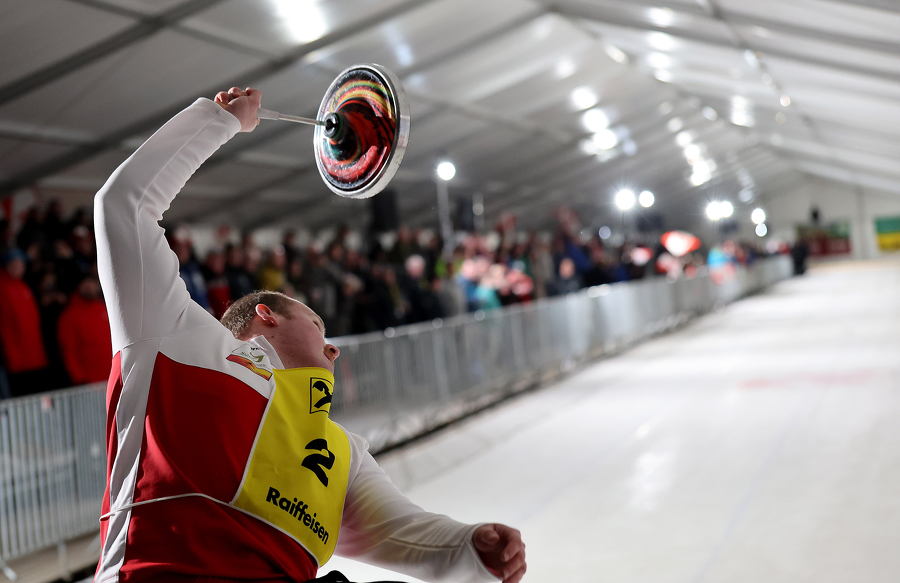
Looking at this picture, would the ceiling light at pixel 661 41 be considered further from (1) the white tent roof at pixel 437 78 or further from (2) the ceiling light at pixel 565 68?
(2) the ceiling light at pixel 565 68

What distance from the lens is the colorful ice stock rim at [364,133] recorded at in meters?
2.25

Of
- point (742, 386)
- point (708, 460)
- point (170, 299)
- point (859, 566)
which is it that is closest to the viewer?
point (170, 299)

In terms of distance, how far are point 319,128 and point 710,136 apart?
2713 cm

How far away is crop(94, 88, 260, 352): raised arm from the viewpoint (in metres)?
1.59

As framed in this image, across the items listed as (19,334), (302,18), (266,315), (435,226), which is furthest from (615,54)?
(266,315)

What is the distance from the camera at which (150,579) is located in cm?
151

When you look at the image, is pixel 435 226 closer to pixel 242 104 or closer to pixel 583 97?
pixel 583 97

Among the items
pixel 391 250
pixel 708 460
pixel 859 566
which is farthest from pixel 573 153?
pixel 859 566

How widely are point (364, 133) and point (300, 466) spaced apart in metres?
1.05

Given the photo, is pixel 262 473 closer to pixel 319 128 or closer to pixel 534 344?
pixel 319 128

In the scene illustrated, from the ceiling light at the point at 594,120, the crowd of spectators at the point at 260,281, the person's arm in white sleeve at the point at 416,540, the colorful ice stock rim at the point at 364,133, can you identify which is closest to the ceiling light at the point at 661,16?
the crowd of spectators at the point at 260,281

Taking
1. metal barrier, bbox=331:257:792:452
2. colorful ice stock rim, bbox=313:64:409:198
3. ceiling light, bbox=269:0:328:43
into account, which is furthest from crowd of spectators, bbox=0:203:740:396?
colorful ice stock rim, bbox=313:64:409:198

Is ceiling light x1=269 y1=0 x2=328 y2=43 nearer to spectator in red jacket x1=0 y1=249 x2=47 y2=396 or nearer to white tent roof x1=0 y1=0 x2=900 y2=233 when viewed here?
white tent roof x1=0 y1=0 x2=900 y2=233

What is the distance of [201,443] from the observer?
155 centimetres
